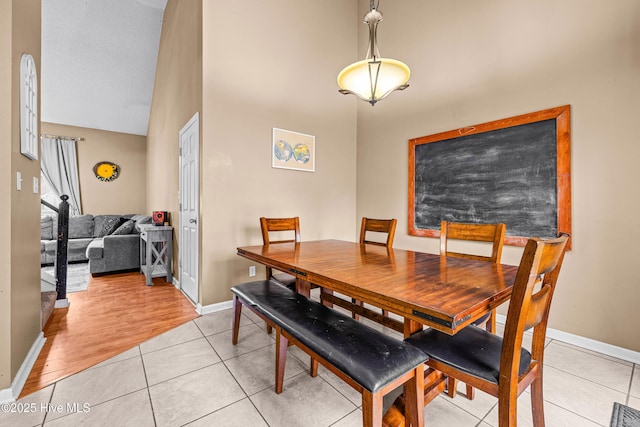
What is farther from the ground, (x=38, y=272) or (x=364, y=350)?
(x=38, y=272)

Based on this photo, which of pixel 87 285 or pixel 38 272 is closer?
pixel 38 272

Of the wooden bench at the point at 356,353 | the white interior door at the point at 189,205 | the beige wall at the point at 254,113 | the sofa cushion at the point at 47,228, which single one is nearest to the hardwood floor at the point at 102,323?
the white interior door at the point at 189,205

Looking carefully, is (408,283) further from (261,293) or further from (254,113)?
(254,113)

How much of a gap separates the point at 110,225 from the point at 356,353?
20.5 ft

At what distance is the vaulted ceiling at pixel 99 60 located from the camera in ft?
14.0

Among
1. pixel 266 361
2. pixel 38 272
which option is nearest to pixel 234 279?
pixel 266 361

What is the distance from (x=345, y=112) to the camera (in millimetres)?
3912

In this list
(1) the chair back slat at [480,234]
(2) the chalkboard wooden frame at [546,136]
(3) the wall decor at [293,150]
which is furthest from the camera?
(3) the wall decor at [293,150]

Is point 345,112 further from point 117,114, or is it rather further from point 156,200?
point 117,114

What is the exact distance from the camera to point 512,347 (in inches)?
37.8

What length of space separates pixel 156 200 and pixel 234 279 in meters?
3.42

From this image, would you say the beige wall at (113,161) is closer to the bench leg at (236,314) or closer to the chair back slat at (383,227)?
the bench leg at (236,314)

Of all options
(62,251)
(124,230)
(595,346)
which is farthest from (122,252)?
(595,346)

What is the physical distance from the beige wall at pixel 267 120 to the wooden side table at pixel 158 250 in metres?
1.48
